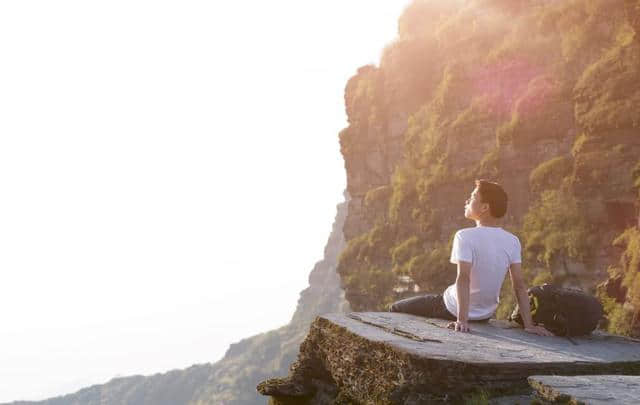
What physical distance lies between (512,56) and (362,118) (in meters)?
21.9

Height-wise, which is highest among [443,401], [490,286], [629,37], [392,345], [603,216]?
[629,37]

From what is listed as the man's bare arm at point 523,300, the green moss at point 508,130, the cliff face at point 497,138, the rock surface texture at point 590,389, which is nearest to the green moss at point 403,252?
the cliff face at point 497,138

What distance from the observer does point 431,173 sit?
45625 mm

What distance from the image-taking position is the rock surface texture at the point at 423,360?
16.4 ft

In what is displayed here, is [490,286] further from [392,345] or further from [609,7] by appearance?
[609,7]

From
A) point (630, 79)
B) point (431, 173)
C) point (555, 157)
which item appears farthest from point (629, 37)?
point (431, 173)

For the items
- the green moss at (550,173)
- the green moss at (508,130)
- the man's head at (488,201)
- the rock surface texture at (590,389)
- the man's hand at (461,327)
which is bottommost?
the rock surface texture at (590,389)

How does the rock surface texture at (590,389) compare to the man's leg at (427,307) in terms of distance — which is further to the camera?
the man's leg at (427,307)

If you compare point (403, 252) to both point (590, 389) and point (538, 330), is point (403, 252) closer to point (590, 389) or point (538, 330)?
point (538, 330)

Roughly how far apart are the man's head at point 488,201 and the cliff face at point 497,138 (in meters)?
24.9

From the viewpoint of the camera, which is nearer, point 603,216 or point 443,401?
point 443,401

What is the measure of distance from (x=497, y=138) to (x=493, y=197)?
33.3 meters

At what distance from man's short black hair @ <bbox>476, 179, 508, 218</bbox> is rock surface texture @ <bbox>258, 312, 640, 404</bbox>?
1398 mm

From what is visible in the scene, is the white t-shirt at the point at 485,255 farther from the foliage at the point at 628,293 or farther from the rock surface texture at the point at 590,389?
the foliage at the point at 628,293
